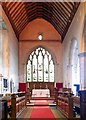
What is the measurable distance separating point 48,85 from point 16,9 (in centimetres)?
705

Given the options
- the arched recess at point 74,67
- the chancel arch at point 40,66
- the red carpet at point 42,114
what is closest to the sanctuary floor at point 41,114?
the red carpet at point 42,114

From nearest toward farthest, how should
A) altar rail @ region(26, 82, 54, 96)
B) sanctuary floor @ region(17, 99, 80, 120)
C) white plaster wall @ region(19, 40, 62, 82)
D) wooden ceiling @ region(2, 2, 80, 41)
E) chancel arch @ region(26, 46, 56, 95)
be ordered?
sanctuary floor @ region(17, 99, 80, 120) → wooden ceiling @ region(2, 2, 80, 41) → altar rail @ region(26, 82, 54, 96) → white plaster wall @ region(19, 40, 62, 82) → chancel arch @ region(26, 46, 56, 95)

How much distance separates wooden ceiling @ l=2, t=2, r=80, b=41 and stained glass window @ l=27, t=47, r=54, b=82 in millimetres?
1947

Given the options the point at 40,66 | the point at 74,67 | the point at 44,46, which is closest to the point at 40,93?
the point at 74,67

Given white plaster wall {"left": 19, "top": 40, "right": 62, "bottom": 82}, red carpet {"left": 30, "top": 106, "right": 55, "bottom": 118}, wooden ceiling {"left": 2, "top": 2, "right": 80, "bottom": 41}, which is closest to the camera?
red carpet {"left": 30, "top": 106, "right": 55, "bottom": 118}

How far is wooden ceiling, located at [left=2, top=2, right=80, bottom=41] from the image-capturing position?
14958 millimetres

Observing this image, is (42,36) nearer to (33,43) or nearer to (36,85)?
(33,43)

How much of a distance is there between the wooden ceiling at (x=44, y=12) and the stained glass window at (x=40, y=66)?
195cm

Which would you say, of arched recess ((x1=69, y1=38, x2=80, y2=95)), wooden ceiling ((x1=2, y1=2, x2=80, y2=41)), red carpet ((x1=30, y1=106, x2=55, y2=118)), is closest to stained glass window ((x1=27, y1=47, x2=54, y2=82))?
wooden ceiling ((x1=2, y1=2, x2=80, y2=41))

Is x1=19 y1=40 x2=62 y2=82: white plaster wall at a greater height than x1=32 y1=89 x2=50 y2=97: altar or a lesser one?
greater

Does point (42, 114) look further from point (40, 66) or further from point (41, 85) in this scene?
point (40, 66)

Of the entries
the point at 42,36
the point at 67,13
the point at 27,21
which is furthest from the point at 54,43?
the point at 67,13

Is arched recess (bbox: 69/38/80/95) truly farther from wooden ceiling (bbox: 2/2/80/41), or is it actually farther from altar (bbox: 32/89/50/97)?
altar (bbox: 32/89/50/97)

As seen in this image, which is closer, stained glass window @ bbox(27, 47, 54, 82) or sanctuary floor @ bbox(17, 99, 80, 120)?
sanctuary floor @ bbox(17, 99, 80, 120)
